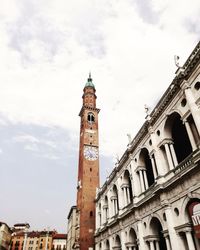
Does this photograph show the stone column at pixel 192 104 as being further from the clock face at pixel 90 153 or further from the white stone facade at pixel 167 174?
Answer: the clock face at pixel 90 153

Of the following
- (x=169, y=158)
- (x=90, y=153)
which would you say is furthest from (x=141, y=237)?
(x=90, y=153)

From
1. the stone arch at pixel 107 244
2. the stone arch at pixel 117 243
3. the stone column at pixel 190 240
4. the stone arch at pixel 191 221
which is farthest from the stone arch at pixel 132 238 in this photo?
the stone column at pixel 190 240

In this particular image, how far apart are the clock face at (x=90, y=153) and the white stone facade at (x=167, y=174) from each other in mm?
17905

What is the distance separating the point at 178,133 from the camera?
826 inches

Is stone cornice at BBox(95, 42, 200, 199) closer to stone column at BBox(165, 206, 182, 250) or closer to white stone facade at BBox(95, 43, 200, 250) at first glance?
white stone facade at BBox(95, 43, 200, 250)

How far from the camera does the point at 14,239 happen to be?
9719 centimetres

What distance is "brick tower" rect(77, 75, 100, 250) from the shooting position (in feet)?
129

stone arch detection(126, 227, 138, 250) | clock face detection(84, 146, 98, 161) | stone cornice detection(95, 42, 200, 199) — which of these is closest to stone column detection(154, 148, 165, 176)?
stone cornice detection(95, 42, 200, 199)

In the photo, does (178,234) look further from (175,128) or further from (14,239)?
(14,239)

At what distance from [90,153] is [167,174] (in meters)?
30.1

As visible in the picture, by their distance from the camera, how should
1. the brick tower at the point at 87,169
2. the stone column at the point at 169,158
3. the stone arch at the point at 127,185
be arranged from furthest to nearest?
the brick tower at the point at 87,169 < the stone arch at the point at 127,185 < the stone column at the point at 169,158

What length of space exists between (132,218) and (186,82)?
15309mm

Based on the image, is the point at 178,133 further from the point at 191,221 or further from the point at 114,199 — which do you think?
the point at 114,199

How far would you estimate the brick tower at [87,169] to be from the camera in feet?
129
